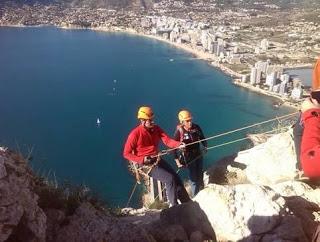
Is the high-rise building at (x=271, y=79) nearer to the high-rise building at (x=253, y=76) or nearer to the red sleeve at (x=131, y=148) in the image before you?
the high-rise building at (x=253, y=76)

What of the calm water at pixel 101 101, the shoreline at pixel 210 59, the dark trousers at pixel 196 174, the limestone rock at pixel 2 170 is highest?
the limestone rock at pixel 2 170

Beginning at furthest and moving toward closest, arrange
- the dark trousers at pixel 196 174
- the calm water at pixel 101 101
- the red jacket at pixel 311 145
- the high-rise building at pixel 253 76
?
1. the high-rise building at pixel 253 76
2. the calm water at pixel 101 101
3. the dark trousers at pixel 196 174
4. the red jacket at pixel 311 145

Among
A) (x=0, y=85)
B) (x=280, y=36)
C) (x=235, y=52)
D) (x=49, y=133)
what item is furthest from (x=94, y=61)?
(x=280, y=36)

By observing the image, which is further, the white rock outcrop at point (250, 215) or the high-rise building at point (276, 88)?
the high-rise building at point (276, 88)

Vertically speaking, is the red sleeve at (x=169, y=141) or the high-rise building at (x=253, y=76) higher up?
the red sleeve at (x=169, y=141)

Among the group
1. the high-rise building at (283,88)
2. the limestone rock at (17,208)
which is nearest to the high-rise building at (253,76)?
the high-rise building at (283,88)

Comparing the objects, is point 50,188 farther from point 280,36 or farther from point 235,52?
point 280,36
